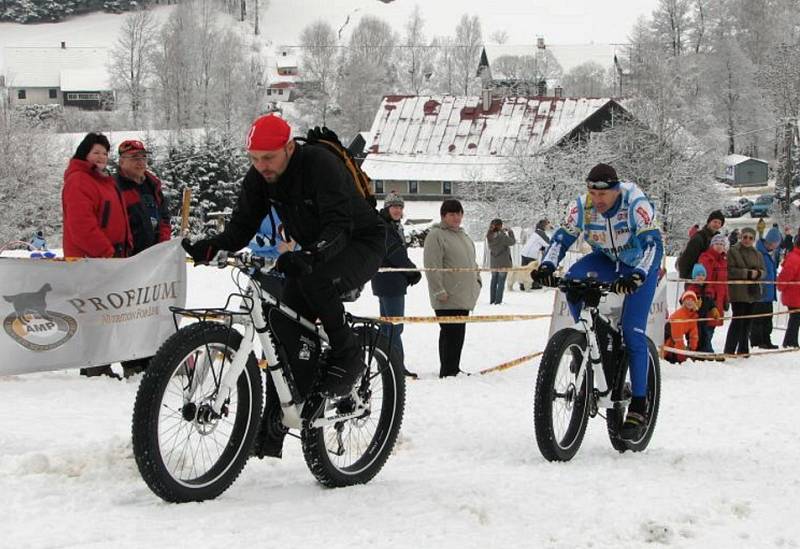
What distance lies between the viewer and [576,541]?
4.32 m

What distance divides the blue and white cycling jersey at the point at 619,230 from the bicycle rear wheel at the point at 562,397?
625mm

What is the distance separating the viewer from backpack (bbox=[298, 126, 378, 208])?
17.0ft

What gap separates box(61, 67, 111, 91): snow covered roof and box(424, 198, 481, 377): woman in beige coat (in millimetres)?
144208

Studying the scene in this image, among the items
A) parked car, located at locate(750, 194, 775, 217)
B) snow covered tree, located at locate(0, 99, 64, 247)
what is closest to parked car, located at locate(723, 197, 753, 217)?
parked car, located at locate(750, 194, 775, 217)

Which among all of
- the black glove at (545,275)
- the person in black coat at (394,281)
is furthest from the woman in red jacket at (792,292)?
the black glove at (545,275)

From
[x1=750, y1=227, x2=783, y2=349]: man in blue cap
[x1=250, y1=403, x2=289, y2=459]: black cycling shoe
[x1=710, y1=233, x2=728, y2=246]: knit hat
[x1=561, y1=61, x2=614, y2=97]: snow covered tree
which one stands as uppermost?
[x1=561, y1=61, x2=614, y2=97]: snow covered tree

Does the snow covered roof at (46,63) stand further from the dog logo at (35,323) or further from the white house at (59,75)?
the dog logo at (35,323)

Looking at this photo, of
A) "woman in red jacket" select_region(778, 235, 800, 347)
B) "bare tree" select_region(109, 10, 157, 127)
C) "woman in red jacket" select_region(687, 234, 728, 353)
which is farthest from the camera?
"bare tree" select_region(109, 10, 157, 127)

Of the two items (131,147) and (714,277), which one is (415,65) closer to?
(714,277)

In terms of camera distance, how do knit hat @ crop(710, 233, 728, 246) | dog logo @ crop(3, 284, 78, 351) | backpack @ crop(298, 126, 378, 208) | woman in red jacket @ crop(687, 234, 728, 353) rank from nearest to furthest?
backpack @ crop(298, 126, 378, 208), dog logo @ crop(3, 284, 78, 351), woman in red jacket @ crop(687, 234, 728, 353), knit hat @ crop(710, 233, 728, 246)

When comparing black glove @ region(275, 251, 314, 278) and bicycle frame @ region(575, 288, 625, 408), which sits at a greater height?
black glove @ region(275, 251, 314, 278)

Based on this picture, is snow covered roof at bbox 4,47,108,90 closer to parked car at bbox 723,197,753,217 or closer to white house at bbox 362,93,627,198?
white house at bbox 362,93,627,198

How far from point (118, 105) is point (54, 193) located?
6226 cm

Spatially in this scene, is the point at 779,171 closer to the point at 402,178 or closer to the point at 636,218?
the point at 402,178
